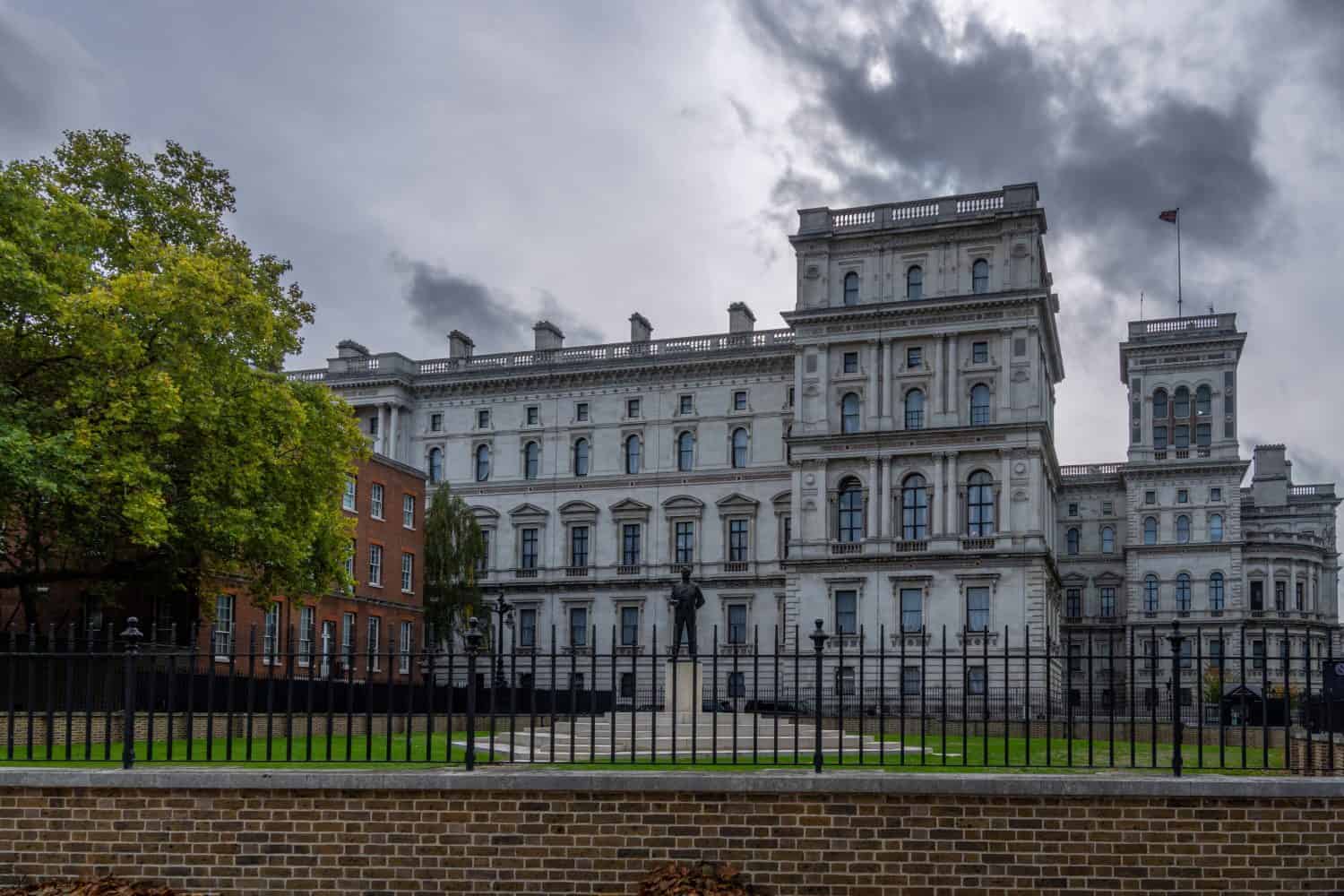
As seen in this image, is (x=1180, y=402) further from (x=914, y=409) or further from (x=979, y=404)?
(x=914, y=409)

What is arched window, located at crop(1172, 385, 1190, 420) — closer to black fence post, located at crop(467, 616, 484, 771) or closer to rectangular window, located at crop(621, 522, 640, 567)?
rectangular window, located at crop(621, 522, 640, 567)

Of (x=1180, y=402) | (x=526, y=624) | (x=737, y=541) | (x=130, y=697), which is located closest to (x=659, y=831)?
(x=130, y=697)

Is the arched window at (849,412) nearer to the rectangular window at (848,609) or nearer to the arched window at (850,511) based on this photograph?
the arched window at (850,511)

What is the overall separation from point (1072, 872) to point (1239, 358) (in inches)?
3653

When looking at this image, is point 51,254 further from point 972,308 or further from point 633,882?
point 972,308

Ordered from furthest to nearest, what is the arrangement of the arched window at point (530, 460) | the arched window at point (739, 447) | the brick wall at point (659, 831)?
the arched window at point (530, 460), the arched window at point (739, 447), the brick wall at point (659, 831)

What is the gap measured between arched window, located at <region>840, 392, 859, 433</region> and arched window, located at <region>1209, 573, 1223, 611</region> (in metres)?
40.6

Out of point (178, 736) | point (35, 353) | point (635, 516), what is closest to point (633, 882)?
point (178, 736)

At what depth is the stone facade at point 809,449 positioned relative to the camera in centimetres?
6272

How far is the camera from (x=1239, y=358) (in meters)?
98.1

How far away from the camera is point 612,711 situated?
582 inches

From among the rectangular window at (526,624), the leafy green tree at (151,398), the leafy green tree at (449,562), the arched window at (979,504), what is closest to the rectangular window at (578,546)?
the rectangular window at (526,624)

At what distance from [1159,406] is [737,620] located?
141ft

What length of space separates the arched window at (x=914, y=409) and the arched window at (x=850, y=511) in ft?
12.0
